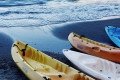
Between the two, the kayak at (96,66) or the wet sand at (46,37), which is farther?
the wet sand at (46,37)

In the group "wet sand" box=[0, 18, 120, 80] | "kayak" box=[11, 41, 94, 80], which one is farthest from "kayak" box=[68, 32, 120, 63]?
"kayak" box=[11, 41, 94, 80]

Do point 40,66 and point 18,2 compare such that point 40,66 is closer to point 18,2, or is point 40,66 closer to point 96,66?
point 96,66

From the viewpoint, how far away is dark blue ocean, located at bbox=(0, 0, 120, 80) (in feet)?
34.2

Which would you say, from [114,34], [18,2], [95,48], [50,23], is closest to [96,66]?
[95,48]

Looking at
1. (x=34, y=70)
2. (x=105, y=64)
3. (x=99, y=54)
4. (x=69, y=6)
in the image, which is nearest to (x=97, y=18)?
(x=69, y=6)

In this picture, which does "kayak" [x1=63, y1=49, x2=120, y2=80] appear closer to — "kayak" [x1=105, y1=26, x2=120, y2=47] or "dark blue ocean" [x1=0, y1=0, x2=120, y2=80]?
"dark blue ocean" [x1=0, y1=0, x2=120, y2=80]

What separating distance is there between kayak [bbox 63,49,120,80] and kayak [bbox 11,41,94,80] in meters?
0.66

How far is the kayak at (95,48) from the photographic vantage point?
9352mm

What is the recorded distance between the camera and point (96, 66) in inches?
340

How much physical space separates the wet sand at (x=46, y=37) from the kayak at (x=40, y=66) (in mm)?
377

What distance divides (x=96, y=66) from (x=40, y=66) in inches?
55.2

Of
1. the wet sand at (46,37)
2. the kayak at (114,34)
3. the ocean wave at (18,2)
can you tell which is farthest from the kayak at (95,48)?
the ocean wave at (18,2)

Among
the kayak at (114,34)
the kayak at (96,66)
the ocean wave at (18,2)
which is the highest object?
the ocean wave at (18,2)

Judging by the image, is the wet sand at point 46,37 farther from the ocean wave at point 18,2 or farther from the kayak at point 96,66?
the ocean wave at point 18,2
